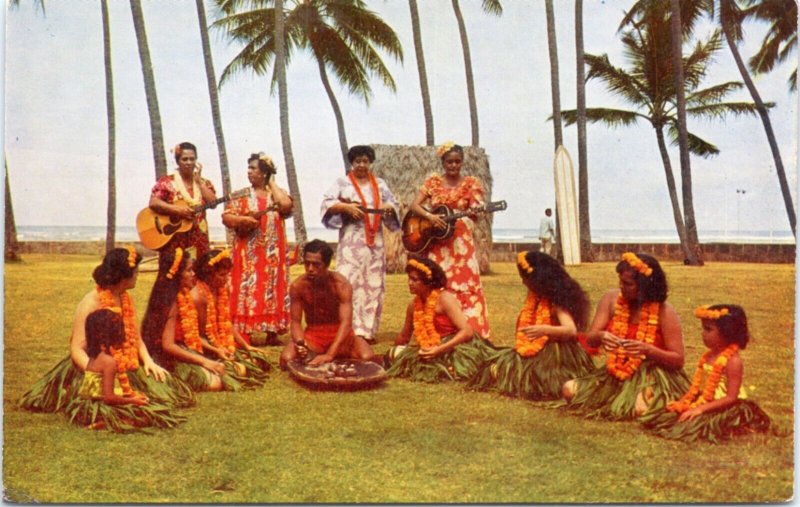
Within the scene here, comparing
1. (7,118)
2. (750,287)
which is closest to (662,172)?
(750,287)

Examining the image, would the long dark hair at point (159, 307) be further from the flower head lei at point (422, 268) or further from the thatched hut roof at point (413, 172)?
the thatched hut roof at point (413, 172)

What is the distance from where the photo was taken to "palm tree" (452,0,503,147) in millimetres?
4664

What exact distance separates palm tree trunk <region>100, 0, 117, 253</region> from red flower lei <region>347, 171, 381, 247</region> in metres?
1.42

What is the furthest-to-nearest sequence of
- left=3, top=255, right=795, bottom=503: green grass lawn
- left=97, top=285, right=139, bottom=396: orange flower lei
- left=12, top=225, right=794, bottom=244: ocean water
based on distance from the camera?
left=12, top=225, right=794, bottom=244: ocean water, left=97, top=285, right=139, bottom=396: orange flower lei, left=3, top=255, right=795, bottom=503: green grass lawn

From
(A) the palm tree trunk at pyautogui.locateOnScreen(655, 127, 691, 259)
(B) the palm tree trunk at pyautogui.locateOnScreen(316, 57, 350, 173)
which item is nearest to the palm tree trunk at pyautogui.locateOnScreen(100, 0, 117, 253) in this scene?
(B) the palm tree trunk at pyautogui.locateOnScreen(316, 57, 350, 173)

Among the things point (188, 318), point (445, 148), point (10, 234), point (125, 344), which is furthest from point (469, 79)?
point (10, 234)

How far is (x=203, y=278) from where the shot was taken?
4.74 metres

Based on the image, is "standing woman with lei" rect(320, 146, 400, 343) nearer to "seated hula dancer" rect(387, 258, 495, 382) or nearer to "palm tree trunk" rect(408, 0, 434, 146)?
"palm tree trunk" rect(408, 0, 434, 146)

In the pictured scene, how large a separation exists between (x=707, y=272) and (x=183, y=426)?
2920 mm

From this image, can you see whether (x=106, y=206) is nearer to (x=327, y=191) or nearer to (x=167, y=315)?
(x=167, y=315)

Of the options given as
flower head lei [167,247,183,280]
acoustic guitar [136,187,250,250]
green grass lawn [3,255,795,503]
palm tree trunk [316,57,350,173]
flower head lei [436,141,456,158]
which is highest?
palm tree trunk [316,57,350,173]

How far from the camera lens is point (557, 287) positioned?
4.33 metres

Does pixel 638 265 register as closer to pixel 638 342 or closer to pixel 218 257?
pixel 638 342

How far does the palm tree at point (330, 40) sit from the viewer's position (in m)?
4.93
